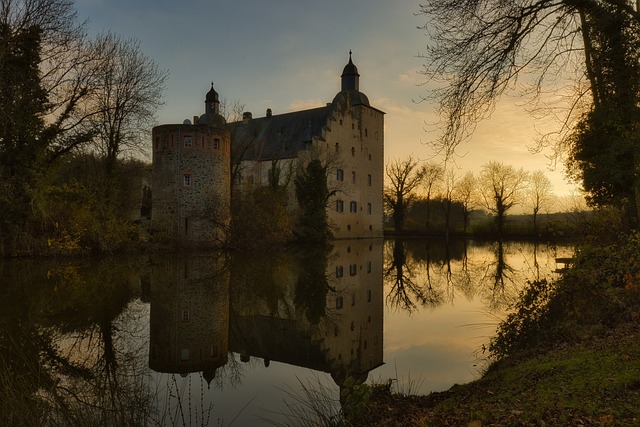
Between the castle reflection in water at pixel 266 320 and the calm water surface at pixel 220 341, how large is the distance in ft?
0.13

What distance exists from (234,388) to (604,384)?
4130 millimetres

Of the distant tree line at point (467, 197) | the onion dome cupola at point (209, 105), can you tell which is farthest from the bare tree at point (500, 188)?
the onion dome cupola at point (209, 105)

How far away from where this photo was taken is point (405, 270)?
2034 centimetres

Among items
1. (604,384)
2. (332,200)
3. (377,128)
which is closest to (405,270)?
(604,384)

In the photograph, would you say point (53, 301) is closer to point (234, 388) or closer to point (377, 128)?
point (234, 388)

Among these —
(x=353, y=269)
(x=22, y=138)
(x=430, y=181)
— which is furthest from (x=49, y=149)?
(x=430, y=181)

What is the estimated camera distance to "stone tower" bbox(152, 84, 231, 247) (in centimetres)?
2767

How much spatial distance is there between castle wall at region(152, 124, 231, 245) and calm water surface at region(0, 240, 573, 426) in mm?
10970

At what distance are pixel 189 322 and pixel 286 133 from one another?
127 ft

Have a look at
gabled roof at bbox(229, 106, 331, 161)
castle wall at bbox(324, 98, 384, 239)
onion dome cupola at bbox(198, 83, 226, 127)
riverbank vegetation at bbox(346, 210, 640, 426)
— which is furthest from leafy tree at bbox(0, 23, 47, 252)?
onion dome cupola at bbox(198, 83, 226, 127)

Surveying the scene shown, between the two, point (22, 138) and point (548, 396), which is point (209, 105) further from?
point (548, 396)

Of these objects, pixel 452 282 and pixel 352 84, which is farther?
pixel 352 84

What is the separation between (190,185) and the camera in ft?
91.7

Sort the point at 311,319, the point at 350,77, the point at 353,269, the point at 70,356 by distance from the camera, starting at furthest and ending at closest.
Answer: the point at 350,77 → the point at 353,269 → the point at 311,319 → the point at 70,356
